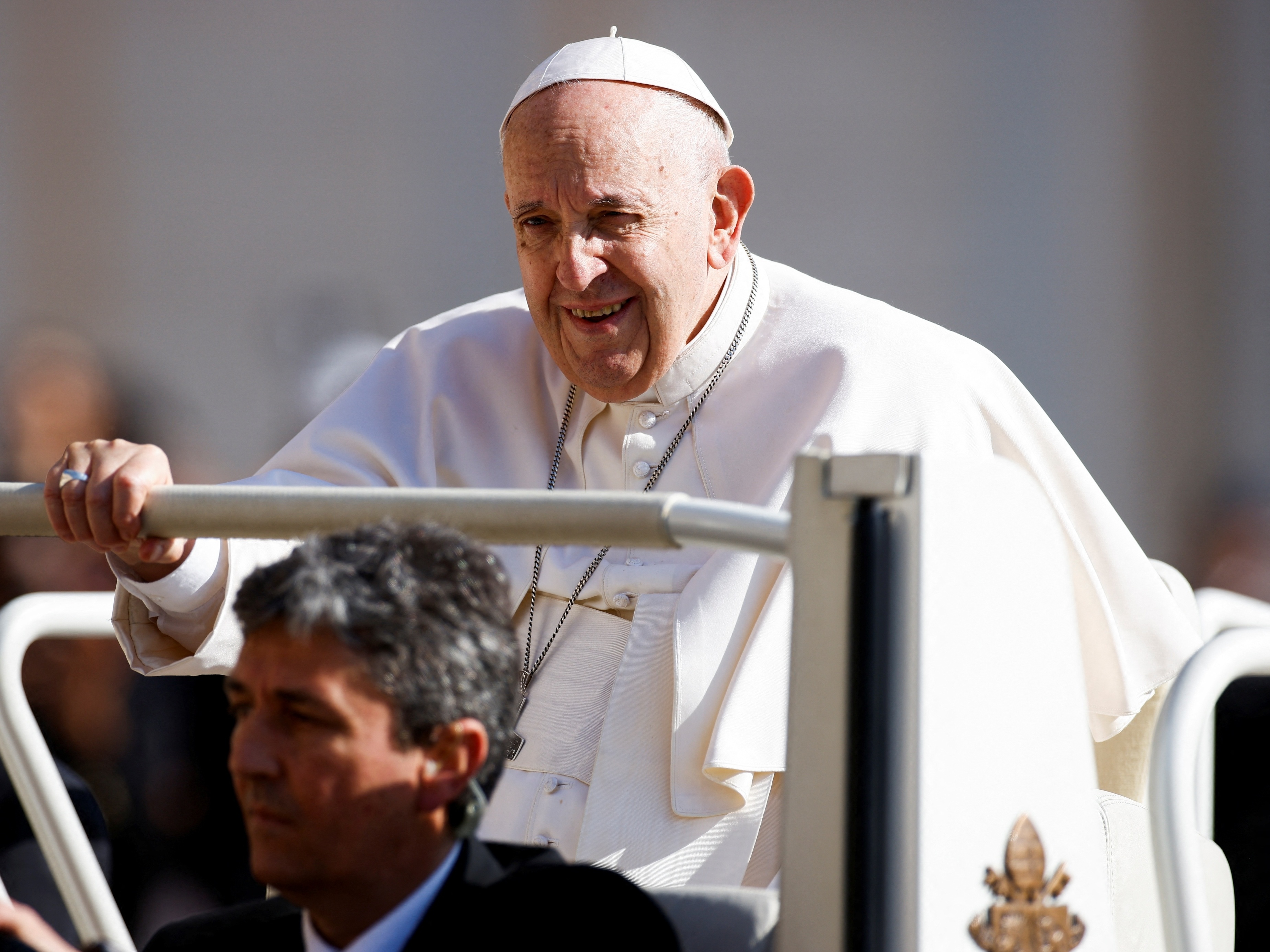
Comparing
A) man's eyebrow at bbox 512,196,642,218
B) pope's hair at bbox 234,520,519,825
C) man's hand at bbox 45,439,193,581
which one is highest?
man's eyebrow at bbox 512,196,642,218

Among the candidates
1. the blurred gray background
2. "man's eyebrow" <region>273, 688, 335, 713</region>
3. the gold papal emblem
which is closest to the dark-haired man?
"man's eyebrow" <region>273, 688, 335, 713</region>

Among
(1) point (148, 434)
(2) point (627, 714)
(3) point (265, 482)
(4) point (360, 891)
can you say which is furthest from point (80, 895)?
(1) point (148, 434)

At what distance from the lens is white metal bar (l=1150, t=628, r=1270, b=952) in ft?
6.61

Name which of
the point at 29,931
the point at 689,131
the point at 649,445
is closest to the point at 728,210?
the point at 689,131

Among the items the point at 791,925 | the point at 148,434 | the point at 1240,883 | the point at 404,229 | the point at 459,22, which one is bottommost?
the point at 1240,883

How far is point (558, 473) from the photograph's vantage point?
266 cm

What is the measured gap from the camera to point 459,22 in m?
5.14

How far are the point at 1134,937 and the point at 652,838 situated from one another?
0.67 meters

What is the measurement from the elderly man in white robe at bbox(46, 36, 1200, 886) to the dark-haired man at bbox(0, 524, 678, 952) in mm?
871

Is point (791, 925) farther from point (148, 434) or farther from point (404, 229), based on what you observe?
point (404, 229)

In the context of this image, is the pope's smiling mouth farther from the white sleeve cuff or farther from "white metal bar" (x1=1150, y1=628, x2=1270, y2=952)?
"white metal bar" (x1=1150, y1=628, x2=1270, y2=952)

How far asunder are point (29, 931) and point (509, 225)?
3.99m

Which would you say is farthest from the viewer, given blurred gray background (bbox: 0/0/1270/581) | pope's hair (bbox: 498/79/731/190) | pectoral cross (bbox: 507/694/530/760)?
blurred gray background (bbox: 0/0/1270/581)

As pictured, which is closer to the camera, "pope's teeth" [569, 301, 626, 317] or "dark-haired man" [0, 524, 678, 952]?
"dark-haired man" [0, 524, 678, 952]
